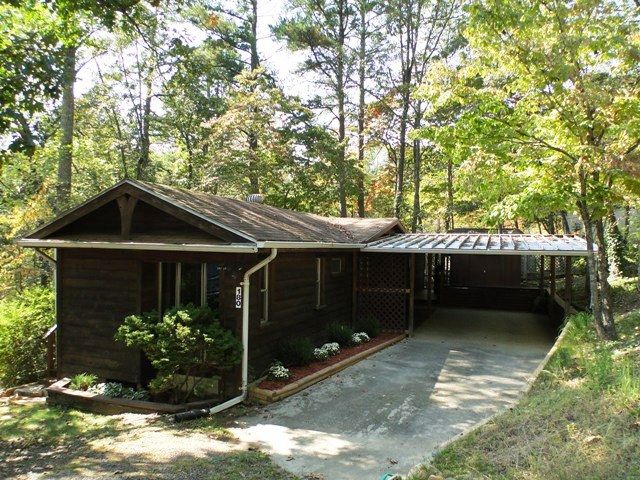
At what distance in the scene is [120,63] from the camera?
69.7 ft

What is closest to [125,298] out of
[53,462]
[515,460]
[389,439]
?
[53,462]

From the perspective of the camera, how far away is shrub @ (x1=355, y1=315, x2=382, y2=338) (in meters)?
11.9

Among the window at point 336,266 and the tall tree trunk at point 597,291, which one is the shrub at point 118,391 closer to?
the window at point 336,266

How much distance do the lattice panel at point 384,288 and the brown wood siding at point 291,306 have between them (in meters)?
1.17

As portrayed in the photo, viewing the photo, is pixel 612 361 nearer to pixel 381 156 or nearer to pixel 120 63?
pixel 120 63

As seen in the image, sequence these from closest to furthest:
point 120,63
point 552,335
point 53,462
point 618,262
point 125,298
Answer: point 53,462 < point 125,298 < point 552,335 < point 618,262 < point 120,63

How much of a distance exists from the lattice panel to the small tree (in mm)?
6252

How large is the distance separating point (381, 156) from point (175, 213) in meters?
27.2

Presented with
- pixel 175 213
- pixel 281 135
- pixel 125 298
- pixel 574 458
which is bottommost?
pixel 574 458

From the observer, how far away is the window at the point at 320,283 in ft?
34.9

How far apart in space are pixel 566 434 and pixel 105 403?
262 inches

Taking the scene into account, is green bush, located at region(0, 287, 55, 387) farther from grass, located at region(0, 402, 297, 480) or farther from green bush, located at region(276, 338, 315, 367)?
green bush, located at region(276, 338, 315, 367)

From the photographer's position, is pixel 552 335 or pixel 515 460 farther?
pixel 552 335

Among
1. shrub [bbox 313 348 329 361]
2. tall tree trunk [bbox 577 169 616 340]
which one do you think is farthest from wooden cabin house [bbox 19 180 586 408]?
tall tree trunk [bbox 577 169 616 340]
